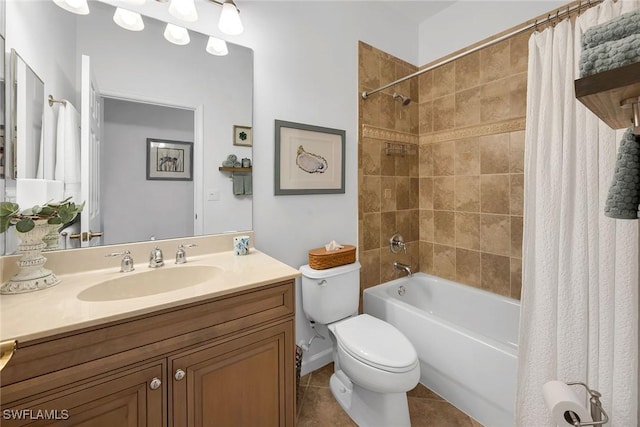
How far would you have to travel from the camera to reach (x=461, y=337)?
1444 millimetres

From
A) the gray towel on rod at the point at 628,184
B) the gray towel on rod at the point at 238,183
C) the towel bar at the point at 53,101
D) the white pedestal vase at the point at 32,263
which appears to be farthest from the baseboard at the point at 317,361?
the towel bar at the point at 53,101

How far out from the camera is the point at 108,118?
4.01 ft

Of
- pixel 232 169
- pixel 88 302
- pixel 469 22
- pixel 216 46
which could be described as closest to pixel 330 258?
pixel 232 169

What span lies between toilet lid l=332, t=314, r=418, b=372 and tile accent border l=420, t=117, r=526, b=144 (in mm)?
1534

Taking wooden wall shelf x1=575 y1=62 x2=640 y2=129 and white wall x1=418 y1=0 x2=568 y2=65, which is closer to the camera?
wooden wall shelf x1=575 y1=62 x2=640 y2=129

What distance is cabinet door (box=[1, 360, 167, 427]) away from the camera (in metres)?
0.69

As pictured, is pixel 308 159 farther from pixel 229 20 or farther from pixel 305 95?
pixel 229 20

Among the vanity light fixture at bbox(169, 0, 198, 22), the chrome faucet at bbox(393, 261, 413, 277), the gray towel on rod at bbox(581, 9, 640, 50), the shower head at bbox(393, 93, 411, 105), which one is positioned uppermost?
the vanity light fixture at bbox(169, 0, 198, 22)

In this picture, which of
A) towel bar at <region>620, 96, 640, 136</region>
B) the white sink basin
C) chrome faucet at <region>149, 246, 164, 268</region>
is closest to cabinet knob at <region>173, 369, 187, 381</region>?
the white sink basin

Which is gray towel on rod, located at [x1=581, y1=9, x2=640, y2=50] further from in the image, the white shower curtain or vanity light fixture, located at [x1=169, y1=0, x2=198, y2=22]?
vanity light fixture, located at [x1=169, y1=0, x2=198, y2=22]

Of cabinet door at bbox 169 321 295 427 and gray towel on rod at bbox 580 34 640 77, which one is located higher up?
gray towel on rod at bbox 580 34 640 77

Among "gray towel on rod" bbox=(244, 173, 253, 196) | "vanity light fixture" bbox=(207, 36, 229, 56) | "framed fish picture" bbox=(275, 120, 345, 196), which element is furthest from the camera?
"framed fish picture" bbox=(275, 120, 345, 196)

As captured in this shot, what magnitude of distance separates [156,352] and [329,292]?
97 centimetres

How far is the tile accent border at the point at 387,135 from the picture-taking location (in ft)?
6.77
